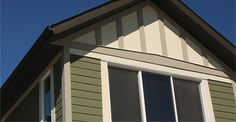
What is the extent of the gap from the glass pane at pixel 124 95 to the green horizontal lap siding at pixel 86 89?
39 centimetres

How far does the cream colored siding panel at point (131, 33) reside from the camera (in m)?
10.4

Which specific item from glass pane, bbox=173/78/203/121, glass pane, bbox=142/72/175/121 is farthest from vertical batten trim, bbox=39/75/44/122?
glass pane, bbox=173/78/203/121

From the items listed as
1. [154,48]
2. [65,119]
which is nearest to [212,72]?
[154,48]

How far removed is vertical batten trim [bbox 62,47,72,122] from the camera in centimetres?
882

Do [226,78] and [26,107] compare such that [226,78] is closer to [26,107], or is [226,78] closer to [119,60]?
[119,60]

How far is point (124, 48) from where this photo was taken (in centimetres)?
1029

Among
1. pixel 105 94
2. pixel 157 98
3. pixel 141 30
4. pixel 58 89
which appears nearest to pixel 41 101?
pixel 58 89

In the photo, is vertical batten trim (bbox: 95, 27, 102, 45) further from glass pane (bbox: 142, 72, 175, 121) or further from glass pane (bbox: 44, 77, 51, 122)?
glass pane (bbox: 44, 77, 51, 122)

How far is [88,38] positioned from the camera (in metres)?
9.91

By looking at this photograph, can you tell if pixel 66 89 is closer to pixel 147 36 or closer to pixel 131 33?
pixel 131 33

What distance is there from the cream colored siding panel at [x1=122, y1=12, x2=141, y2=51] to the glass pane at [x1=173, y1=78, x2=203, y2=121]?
50.7 inches

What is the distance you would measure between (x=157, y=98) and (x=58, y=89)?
2253 mm

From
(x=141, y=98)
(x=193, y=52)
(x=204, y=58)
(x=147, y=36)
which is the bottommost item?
(x=141, y=98)

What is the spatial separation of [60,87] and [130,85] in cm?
160
